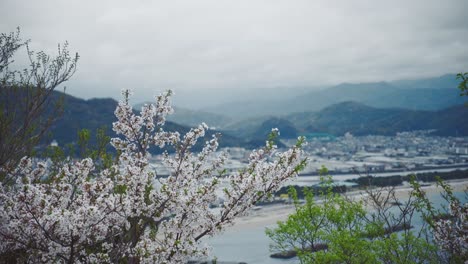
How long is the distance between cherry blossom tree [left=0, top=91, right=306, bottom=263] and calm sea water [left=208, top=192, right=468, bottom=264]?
23675mm

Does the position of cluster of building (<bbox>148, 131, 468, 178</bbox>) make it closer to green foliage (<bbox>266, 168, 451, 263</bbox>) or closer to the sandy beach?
the sandy beach

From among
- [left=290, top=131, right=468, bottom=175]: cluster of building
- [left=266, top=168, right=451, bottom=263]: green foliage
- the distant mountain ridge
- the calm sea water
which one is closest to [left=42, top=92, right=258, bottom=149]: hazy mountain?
the calm sea water

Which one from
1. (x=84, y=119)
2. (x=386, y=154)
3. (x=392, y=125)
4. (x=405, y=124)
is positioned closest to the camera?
(x=84, y=119)

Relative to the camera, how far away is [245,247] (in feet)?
110

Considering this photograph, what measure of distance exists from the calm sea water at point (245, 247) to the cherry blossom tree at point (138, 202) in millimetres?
23675

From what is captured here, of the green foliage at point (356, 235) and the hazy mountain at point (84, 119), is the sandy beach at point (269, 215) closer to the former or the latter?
the green foliage at point (356, 235)

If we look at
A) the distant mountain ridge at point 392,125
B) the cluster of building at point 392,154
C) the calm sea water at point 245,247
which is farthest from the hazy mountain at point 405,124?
the calm sea water at point 245,247

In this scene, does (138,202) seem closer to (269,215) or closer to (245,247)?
(245,247)

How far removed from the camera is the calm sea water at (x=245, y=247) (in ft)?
98.4

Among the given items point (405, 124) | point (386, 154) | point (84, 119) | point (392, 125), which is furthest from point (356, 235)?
point (392, 125)

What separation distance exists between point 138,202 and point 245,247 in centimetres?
2966

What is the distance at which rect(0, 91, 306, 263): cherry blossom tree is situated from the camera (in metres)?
5.12

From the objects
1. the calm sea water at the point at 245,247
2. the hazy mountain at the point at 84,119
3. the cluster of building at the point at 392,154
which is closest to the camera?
the calm sea water at the point at 245,247

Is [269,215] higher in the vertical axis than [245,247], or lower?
higher
